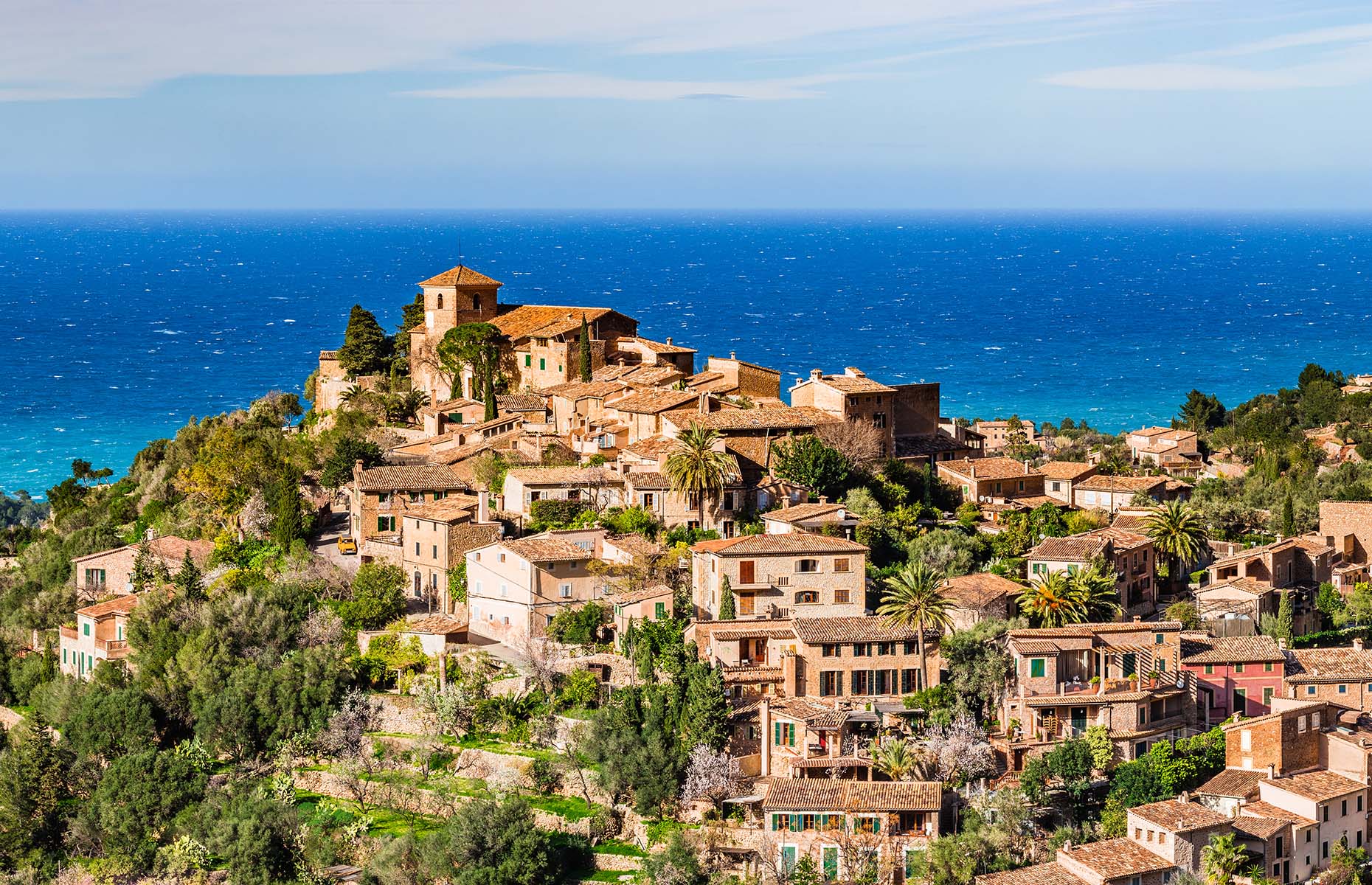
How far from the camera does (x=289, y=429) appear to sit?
6506 cm

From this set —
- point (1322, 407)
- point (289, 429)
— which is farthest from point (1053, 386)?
point (289, 429)

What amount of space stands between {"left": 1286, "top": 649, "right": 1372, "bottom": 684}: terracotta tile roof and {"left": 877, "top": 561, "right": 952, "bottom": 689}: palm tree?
8.02 m

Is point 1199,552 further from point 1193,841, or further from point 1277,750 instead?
point 1193,841

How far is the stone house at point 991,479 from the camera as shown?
2101 inches

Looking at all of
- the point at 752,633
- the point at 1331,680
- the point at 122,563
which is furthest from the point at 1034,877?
the point at 122,563

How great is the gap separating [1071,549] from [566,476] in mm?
13193

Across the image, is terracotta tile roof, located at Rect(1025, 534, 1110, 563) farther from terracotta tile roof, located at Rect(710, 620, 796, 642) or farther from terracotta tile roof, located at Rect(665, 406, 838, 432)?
terracotta tile roof, located at Rect(710, 620, 796, 642)

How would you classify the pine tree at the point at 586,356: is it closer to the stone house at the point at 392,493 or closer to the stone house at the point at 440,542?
the stone house at the point at 392,493

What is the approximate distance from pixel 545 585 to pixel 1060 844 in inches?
549

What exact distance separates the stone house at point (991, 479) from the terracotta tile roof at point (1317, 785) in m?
16.6

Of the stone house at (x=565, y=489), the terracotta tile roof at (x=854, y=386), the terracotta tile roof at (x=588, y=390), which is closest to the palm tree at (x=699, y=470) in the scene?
the stone house at (x=565, y=489)

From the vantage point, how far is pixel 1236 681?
41.2 meters

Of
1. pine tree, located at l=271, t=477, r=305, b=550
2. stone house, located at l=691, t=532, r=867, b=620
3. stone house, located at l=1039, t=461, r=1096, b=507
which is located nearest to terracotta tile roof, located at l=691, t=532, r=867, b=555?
stone house, located at l=691, t=532, r=867, b=620

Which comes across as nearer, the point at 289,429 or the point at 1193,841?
the point at 1193,841
